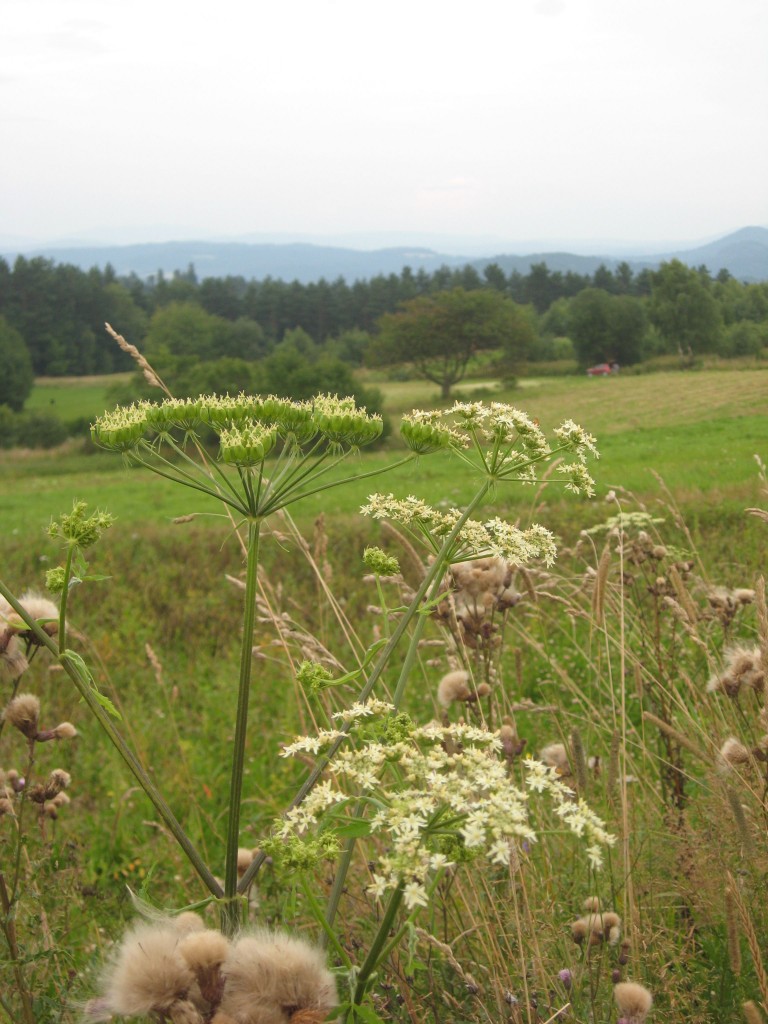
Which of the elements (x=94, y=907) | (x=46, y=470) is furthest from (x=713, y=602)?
(x=46, y=470)

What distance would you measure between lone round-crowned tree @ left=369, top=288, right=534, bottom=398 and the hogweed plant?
7569 centimetres

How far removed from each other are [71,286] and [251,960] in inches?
5139

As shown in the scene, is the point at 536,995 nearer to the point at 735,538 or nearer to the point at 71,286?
the point at 735,538

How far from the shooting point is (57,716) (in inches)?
302

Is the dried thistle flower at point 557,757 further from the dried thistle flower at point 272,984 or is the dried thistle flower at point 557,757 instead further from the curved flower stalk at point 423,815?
the dried thistle flower at point 272,984

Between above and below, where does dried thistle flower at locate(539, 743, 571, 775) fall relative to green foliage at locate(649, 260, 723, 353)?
below

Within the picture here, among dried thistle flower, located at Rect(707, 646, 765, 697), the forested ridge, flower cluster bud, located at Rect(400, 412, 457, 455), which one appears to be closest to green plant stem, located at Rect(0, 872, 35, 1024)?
flower cluster bud, located at Rect(400, 412, 457, 455)

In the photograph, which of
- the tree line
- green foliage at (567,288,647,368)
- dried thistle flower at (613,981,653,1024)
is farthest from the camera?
the tree line

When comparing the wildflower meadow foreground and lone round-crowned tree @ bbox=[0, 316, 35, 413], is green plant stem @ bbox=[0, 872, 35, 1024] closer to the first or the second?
the wildflower meadow foreground

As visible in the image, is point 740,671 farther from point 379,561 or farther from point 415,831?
point 415,831

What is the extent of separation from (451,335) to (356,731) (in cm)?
7938

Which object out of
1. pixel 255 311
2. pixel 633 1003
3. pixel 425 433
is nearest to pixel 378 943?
pixel 633 1003

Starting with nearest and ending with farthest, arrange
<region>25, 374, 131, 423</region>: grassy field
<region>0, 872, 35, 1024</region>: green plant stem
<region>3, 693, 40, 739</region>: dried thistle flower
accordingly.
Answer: <region>0, 872, 35, 1024</region>: green plant stem < <region>3, 693, 40, 739</region>: dried thistle flower < <region>25, 374, 131, 423</region>: grassy field

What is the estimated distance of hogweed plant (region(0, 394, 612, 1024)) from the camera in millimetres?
1447
